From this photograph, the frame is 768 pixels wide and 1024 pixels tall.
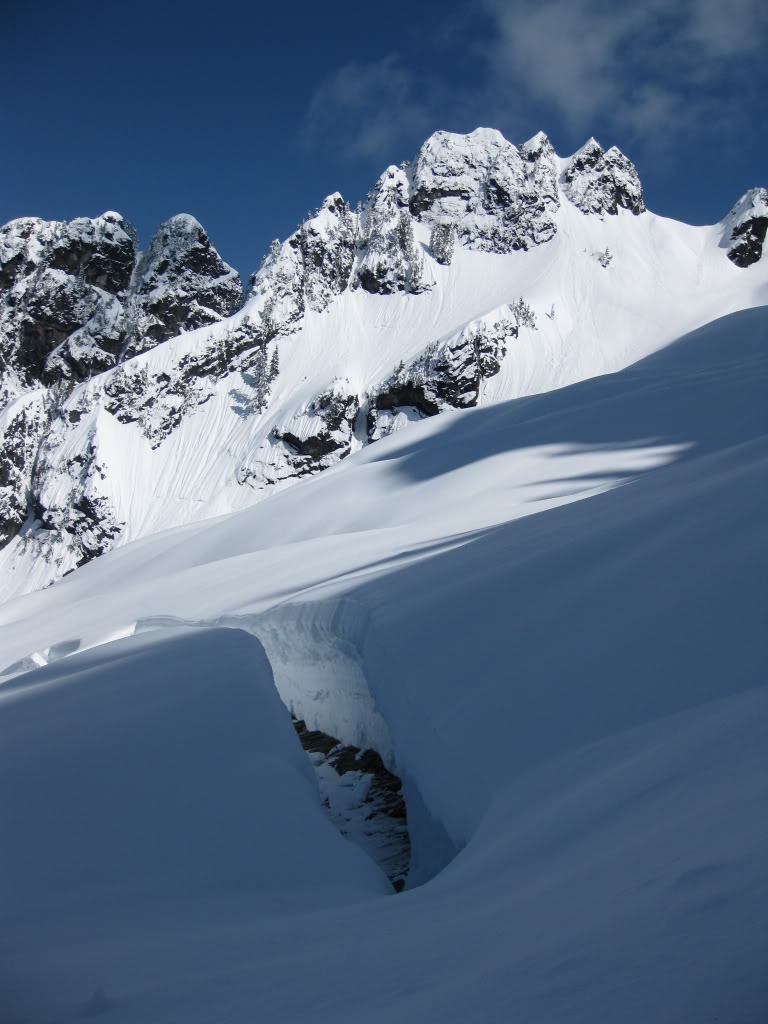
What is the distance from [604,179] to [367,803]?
226 feet

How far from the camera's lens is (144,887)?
2275 mm

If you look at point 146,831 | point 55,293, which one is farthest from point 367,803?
point 55,293

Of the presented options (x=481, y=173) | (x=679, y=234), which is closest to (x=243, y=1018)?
(x=481, y=173)

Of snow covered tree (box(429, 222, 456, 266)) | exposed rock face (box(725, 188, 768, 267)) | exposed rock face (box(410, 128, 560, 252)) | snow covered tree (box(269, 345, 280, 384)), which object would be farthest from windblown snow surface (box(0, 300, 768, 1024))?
exposed rock face (box(725, 188, 768, 267))

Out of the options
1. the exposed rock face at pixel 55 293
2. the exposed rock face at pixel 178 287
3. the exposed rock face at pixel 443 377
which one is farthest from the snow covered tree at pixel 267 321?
the exposed rock face at pixel 55 293

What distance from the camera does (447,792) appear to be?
2.92 metres

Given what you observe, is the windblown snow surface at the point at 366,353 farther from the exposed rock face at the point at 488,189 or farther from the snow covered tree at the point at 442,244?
the exposed rock face at the point at 488,189

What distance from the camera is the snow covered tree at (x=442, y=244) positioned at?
57.8 m

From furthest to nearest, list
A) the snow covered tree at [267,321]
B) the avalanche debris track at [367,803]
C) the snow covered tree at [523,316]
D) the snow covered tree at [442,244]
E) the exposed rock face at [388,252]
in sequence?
the snow covered tree at [442,244], the exposed rock face at [388,252], the snow covered tree at [267,321], the snow covered tree at [523,316], the avalanche debris track at [367,803]

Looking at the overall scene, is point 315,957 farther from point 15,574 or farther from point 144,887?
point 15,574

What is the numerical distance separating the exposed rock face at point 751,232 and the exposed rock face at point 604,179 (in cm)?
858

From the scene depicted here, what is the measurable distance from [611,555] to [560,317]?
5185cm

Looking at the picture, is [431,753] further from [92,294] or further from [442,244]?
[92,294]

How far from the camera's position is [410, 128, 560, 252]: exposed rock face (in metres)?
59.3
